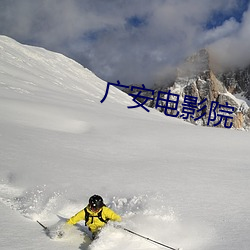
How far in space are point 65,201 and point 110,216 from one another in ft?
5.35

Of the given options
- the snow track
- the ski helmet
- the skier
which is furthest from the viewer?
the skier

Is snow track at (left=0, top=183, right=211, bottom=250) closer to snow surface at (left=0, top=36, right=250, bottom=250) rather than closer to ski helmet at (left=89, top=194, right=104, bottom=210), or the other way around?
snow surface at (left=0, top=36, right=250, bottom=250)

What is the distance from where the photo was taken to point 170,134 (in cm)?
1445

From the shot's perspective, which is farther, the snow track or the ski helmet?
the ski helmet

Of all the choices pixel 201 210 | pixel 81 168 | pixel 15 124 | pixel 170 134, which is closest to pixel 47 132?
pixel 15 124

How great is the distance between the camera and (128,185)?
770 centimetres

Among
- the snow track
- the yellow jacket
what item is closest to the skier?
the yellow jacket

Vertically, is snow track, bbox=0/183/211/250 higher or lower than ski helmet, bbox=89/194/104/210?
lower

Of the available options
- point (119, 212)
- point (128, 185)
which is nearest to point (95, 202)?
point (119, 212)

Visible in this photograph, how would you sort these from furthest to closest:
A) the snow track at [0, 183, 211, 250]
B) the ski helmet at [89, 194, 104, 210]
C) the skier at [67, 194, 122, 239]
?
the skier at [67, 194, 122, 239], the ski helmet at [89, 194, 104, 210], the snow track at [0, 183, 211, 250]

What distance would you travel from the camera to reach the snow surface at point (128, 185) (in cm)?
534

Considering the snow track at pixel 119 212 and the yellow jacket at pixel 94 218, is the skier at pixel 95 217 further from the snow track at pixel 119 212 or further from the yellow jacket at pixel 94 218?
the snow track at pixel 119 212

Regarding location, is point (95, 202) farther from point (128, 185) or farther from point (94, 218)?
point (128, 185)

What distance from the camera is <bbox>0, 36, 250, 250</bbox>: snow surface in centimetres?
534
